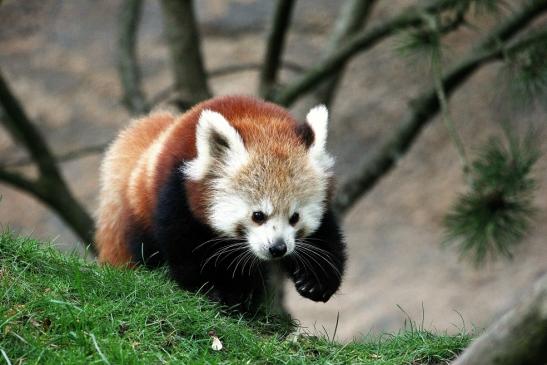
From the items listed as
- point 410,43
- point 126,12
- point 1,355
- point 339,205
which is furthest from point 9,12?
point 1,355

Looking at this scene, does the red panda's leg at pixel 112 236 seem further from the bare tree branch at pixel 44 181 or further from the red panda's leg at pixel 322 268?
the bare tree branch at pixel 44 181

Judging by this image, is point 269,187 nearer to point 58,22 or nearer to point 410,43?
point 410,43

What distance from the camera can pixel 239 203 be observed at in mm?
5133

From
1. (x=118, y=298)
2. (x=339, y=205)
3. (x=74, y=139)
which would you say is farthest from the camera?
(x=74, y=139)

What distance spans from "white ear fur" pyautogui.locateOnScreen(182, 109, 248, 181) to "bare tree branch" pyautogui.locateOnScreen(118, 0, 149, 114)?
4.08 meters

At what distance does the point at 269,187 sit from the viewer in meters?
5.13

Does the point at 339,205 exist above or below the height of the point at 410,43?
below

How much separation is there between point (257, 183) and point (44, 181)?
14.4 ft

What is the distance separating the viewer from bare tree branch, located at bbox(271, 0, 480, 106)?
7.89 m

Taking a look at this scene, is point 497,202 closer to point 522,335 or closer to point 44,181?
point 522,335

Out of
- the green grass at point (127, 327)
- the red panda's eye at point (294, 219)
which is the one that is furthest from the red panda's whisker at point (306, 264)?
the green grass at point (127, 327)

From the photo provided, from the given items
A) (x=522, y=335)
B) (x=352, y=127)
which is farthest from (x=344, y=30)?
(x=522, y=335)

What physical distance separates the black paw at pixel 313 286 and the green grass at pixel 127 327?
1.22 feet

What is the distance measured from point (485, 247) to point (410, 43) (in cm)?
166
